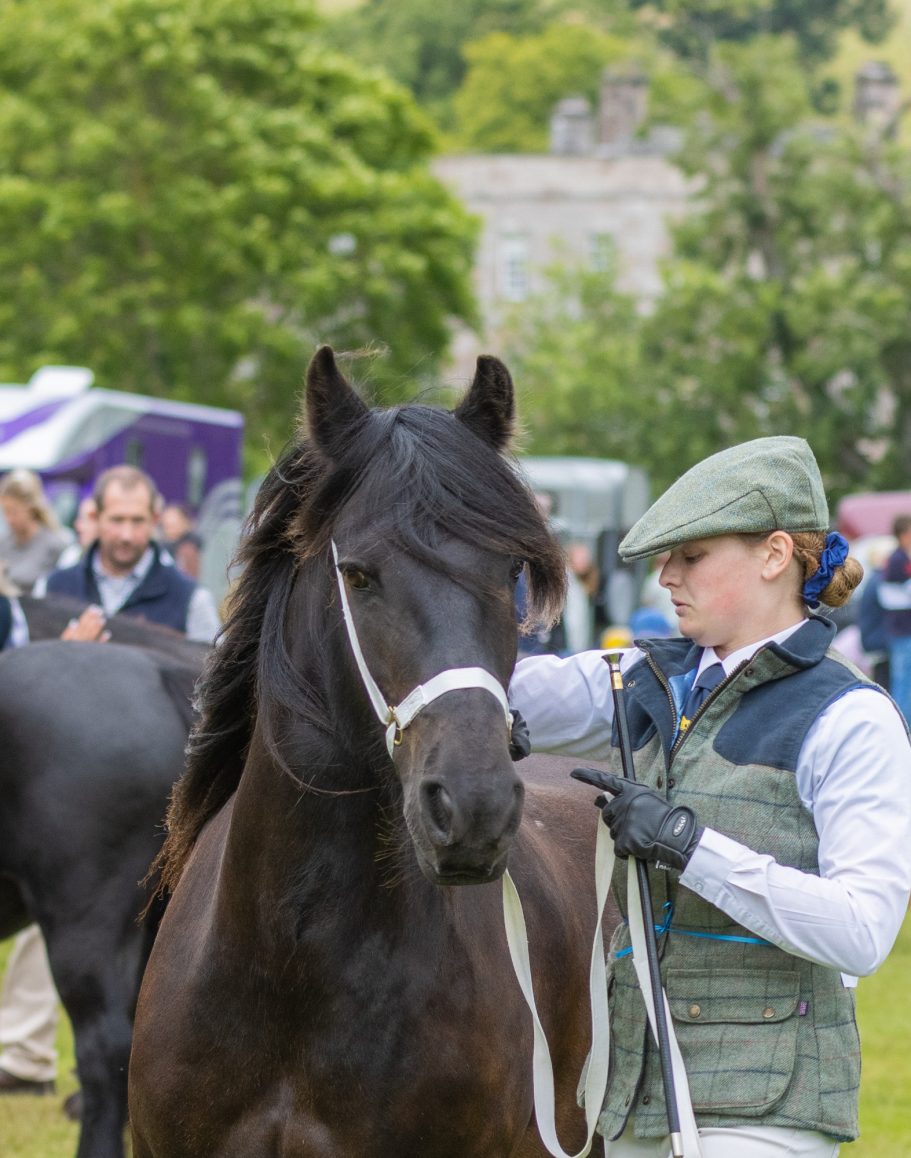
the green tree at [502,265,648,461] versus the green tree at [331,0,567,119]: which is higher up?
the green tree at [502,265,648,461]

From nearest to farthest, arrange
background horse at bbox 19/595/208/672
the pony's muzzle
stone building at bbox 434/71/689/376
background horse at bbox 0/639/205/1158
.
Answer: the pony's muzzle → background horse at bbox 0/639/205/1158 → background horse at bbox 19/595/208/672 → stone building at bbox 434/71/689/376

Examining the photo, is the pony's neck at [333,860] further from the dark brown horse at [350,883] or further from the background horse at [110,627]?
the background horse at [110,627]

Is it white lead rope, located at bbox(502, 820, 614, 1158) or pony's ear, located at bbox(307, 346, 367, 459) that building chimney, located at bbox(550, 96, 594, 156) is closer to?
pony's ear, located at bbox(307, 346, 367, 459)

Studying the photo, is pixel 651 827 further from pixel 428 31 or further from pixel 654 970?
pixel 428 31

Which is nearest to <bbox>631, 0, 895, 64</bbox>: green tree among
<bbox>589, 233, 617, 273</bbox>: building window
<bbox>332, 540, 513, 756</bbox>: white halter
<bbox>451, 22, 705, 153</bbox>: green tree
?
<bbox>451, 22, 705, 153</bbox>: green tree

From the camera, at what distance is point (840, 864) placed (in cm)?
288

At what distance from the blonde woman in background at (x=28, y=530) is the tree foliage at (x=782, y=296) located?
911 inches

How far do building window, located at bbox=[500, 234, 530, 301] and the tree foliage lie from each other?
94.6 ft

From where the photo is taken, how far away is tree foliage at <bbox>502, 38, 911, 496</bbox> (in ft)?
103

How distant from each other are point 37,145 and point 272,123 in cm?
438

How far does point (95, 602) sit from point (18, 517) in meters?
2.37

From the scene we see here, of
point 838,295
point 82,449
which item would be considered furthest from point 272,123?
point 82,449

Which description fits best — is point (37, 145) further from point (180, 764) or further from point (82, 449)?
point (180, 764)

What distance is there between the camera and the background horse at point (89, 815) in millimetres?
5449
